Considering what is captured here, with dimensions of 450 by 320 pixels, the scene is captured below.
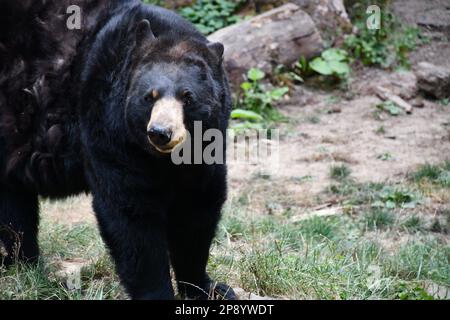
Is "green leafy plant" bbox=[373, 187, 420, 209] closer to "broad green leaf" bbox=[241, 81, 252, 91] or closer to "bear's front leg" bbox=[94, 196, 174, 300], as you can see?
"broad green leaf" bbox=[241, 81, 252, 91]

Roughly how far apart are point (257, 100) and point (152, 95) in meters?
7.49

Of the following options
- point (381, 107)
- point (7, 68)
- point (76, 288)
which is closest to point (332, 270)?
point (76, 288)

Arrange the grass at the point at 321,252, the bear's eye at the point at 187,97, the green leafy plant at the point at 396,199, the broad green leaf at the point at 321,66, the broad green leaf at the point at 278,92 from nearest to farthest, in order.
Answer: the bear's eye at the point at 187,97, the grass at the point at 321,252, the green leafy plant at the point at 396,199, the broad green leaf at the point at 278,92, the broad green leaf at the point at 321,66

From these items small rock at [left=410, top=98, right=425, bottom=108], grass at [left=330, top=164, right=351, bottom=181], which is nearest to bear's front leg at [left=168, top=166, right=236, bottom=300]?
grass at [left=330, top=164, right=351, bottom=181]

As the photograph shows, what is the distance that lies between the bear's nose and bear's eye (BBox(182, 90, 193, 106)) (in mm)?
344

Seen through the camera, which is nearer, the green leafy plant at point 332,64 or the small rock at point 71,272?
the small rock at point 71,272

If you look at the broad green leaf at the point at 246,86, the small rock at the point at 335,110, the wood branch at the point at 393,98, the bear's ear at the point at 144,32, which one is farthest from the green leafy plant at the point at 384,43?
the bear's ear at the point at 144,32

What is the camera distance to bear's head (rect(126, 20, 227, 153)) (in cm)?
415

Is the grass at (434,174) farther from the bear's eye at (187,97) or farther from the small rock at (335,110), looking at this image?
the bear's eye at (187,97)

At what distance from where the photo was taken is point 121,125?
14.7 feet

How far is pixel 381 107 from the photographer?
1144cm

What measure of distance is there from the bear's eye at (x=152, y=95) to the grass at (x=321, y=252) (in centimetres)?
143

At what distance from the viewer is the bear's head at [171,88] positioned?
4.15m

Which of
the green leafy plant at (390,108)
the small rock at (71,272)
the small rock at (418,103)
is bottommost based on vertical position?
the small rock at (418,103)
